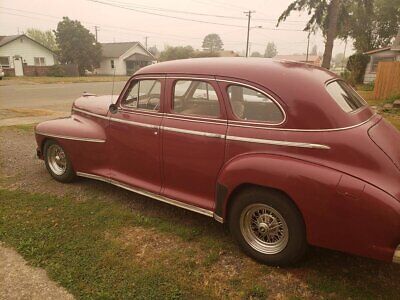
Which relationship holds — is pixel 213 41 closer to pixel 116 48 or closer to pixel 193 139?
pixel 116 48

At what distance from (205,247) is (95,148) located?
212cm

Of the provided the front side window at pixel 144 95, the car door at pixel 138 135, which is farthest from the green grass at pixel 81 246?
the front side window at pixel 144 95

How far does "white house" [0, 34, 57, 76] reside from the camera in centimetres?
3850

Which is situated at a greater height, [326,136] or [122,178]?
[326,136]

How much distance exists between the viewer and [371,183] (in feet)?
8.91

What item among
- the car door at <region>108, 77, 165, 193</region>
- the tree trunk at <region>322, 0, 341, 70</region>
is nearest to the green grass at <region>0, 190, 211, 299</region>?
the car door at <region>108, 77, 165, 193</region>

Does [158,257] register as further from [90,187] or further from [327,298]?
[90,187]

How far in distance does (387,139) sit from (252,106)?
131 centimetres

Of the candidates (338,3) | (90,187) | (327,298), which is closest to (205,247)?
(327,298)

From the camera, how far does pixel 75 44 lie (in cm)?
4266

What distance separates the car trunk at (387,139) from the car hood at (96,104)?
3.30 meters

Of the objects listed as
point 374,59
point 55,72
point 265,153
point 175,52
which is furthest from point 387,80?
point 175,52

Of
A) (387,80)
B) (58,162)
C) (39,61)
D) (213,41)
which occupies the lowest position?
(58,162)

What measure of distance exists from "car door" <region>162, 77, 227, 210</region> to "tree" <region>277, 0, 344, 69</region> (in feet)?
56.4
